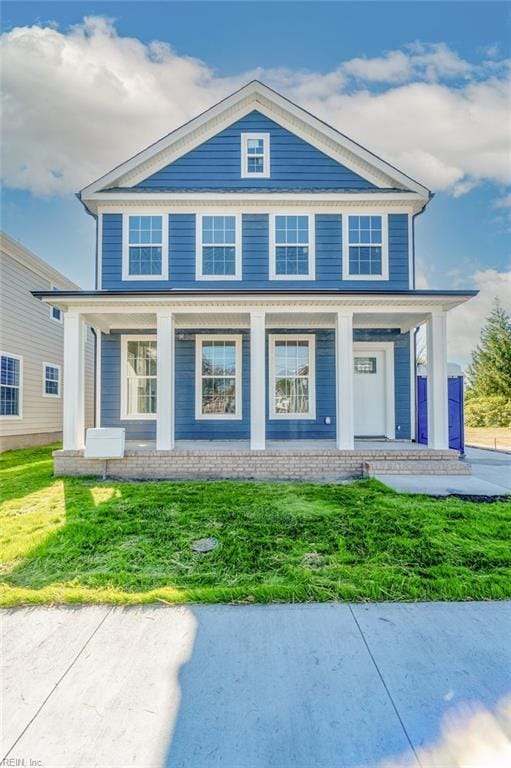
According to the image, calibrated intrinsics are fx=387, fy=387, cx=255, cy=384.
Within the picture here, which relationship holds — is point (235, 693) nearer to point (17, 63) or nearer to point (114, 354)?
point (114, 354)

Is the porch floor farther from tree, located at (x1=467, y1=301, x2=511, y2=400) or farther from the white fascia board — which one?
tree, located at (x1=467, y1=301, x2=511, y2=400)

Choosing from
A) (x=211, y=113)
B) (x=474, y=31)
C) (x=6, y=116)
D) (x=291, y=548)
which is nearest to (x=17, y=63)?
(x=6, y=116)

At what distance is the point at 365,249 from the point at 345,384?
4214 mm

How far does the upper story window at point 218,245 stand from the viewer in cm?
1002

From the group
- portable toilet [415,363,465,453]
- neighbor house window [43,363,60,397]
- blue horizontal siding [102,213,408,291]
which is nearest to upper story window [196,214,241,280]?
blue horizontal siding [102,213,408,291]

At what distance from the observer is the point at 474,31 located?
989 centimetres

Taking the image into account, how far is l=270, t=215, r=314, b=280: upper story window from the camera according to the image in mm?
10031

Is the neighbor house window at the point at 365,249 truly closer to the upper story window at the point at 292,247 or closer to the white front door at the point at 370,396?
the upper story window at the point at 292,247

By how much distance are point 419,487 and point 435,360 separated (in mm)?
2836

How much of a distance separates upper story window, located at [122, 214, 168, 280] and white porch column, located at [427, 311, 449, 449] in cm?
658

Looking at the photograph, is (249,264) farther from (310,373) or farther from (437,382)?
(437,382)

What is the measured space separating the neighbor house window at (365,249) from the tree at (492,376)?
14047 millimetres

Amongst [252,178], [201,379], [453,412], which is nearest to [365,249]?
[252,178]

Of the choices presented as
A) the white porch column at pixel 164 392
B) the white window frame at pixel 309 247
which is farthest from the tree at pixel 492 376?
the white porch column at pixel 164 392
